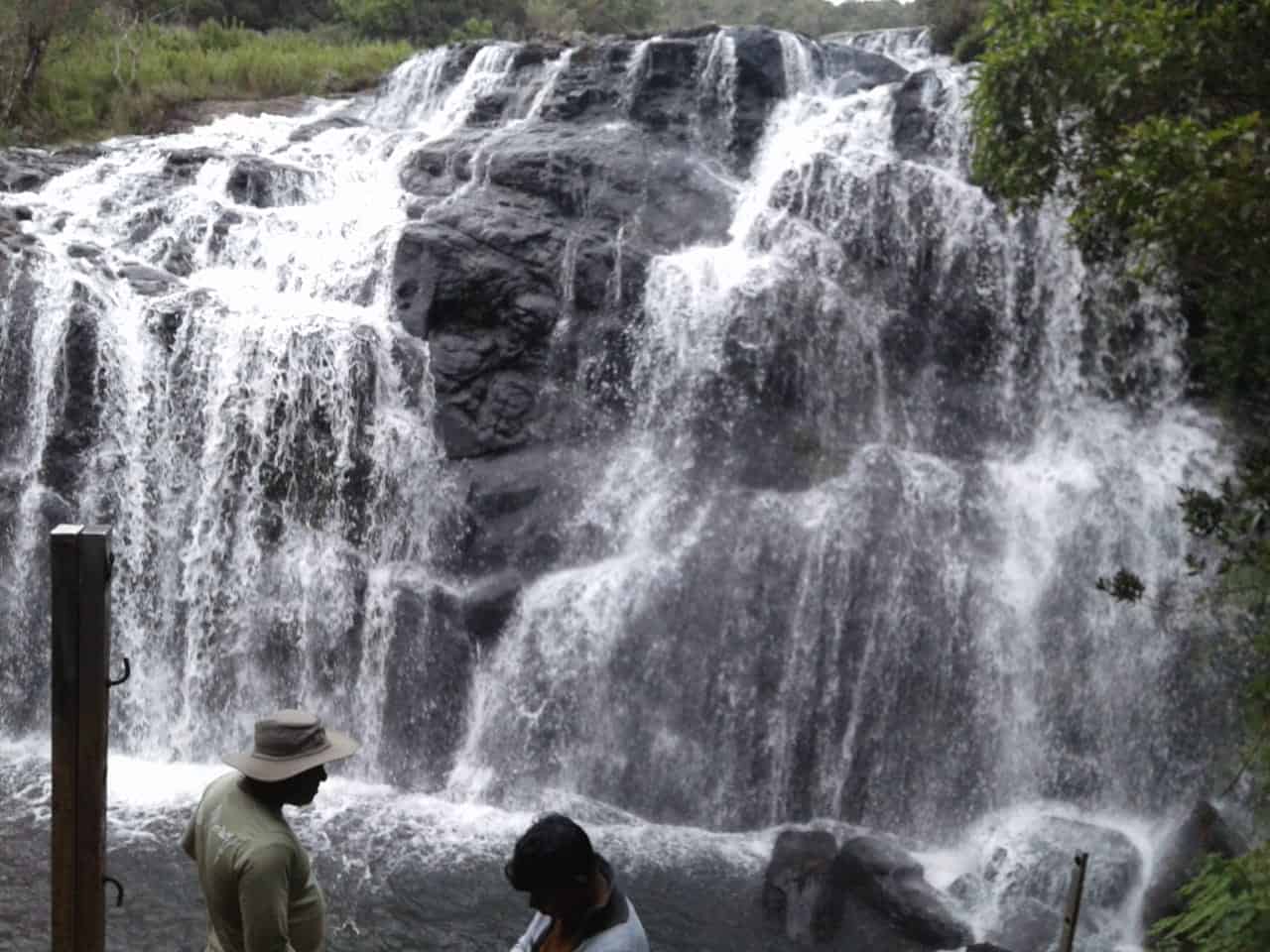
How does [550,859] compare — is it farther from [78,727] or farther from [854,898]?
[854,898]

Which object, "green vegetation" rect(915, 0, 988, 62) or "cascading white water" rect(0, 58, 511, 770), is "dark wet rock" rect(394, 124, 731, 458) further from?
"green vegetation" rect(915, 0, 988, 62)

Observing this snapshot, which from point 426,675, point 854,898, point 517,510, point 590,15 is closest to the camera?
point 854,898

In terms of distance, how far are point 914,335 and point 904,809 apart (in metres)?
4.68

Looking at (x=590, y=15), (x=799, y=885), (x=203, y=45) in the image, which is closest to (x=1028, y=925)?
(x=799, y=885)

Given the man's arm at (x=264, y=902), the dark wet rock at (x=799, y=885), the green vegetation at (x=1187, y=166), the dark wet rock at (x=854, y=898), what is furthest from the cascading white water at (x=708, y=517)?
the man's arm at (x=264, y=902)

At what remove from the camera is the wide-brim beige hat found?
3.95m

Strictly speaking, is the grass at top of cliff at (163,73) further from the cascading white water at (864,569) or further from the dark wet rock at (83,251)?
the cascading white water at (864,569)

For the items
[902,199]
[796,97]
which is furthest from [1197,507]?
[796,97]

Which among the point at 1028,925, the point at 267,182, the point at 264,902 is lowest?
the point at 1028,925

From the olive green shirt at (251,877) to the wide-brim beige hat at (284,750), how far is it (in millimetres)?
82

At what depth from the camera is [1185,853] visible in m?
9.30

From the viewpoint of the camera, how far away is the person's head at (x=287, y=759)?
12.9ft

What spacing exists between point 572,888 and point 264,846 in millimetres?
1034

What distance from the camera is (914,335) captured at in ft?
42.8
